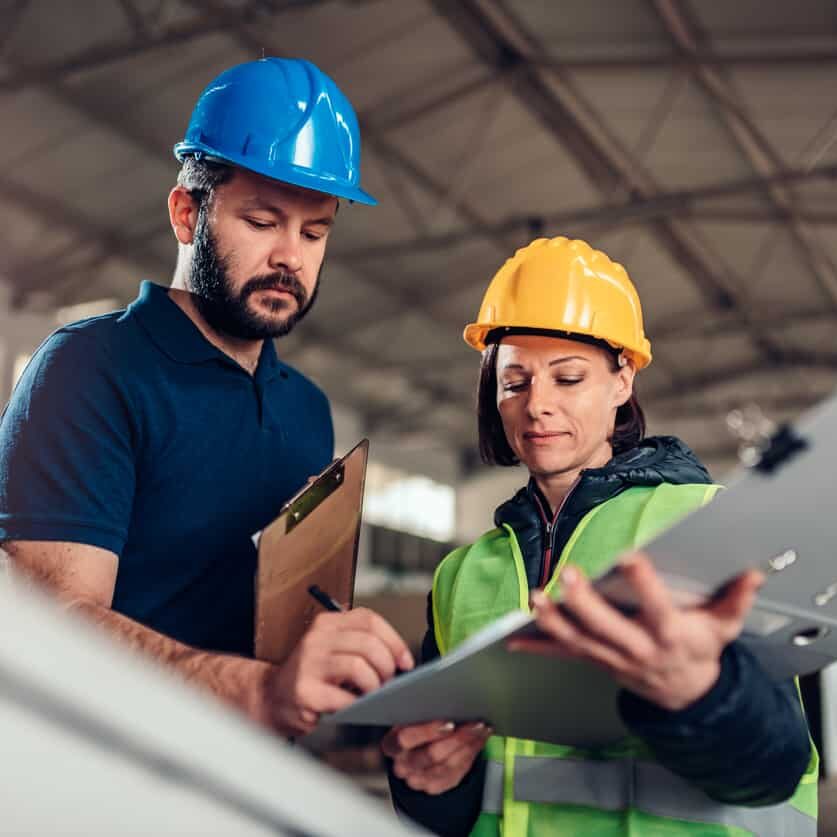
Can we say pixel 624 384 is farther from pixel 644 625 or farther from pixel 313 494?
pixel 644 625

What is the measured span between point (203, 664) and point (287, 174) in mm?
881

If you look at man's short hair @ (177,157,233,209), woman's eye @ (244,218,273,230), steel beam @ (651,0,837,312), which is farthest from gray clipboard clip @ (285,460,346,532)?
steel beam @ (651,0,837,312)

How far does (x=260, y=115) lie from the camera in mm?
1836

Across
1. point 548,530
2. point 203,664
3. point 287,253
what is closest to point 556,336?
point 548,530

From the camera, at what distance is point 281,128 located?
182cm

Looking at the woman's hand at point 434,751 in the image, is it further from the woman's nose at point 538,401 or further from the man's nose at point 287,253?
the man's nose at point 287,253

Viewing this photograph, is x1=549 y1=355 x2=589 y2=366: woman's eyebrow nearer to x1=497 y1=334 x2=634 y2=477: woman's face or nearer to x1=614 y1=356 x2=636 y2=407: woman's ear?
x1=497 y1=334 x2=634 y2=477: woman's face

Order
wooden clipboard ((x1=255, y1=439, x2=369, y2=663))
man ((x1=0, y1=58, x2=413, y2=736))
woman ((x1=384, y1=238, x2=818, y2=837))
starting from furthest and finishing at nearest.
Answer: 1. man ((x1=0, y1=58, x2=413, y2=736))
2. wooden clipboard ((x1=255, y1=439, x2=369, y2=663))
3. woman ((x1=384, y1=238, x2=818, y2=837))

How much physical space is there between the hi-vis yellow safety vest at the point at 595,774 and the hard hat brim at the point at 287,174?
2.23 feet

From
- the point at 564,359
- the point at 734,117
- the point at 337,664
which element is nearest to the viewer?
the point at 337,664

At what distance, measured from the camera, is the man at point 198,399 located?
1532 millimetres

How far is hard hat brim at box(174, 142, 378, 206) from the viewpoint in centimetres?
176

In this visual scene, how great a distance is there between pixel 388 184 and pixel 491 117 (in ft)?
4.28

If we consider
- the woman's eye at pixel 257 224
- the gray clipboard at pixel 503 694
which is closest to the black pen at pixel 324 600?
the gray clipboard at pixel 503 694
